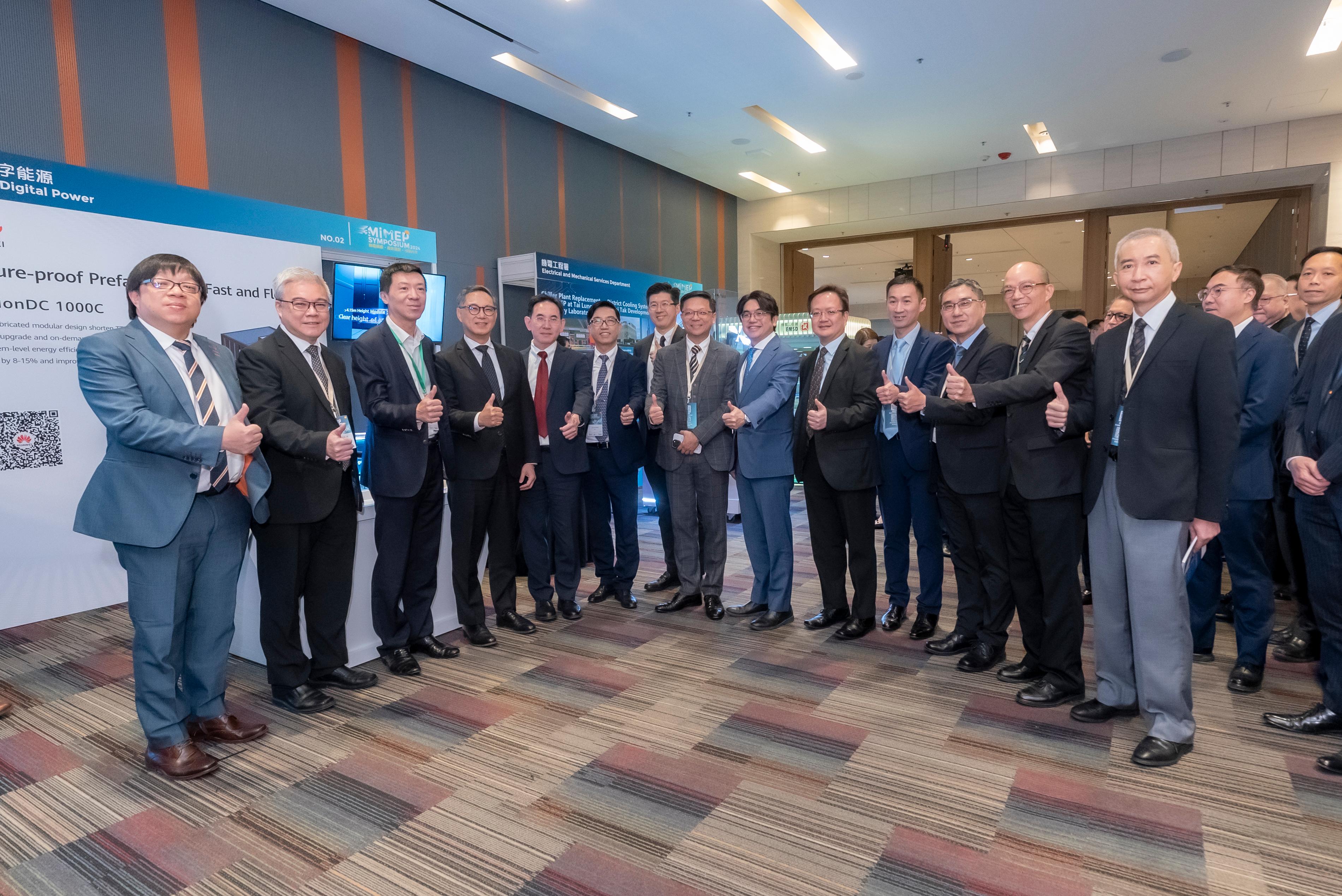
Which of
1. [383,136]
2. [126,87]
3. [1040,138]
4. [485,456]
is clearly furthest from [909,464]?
[1040,138]

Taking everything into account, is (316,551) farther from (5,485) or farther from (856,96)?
(856,96)

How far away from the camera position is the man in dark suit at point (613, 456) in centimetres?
414

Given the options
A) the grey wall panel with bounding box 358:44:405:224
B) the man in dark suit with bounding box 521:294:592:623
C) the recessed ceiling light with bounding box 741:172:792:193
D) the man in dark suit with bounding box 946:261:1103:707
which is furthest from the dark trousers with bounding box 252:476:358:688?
the recessed ceiling light with bounding box 741:172:792:193

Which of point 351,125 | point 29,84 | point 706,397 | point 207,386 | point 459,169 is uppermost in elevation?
point 351,125

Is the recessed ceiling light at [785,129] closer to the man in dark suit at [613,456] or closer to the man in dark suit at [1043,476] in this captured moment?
the man in dark suit at [613,456]

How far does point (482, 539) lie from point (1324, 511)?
3509 millimetres

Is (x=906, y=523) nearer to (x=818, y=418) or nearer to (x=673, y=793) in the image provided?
(x=818, y=418)

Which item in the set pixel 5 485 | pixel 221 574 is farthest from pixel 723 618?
pixel 5 485

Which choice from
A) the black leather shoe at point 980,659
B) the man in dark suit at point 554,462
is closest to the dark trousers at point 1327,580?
the black leather shoe at point 980,659

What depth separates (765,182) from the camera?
9.95 metres

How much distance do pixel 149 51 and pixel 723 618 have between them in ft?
16.8

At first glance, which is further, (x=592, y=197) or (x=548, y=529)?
(x=592, y=197)

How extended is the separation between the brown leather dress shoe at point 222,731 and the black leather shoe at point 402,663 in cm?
65

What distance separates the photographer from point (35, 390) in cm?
398
